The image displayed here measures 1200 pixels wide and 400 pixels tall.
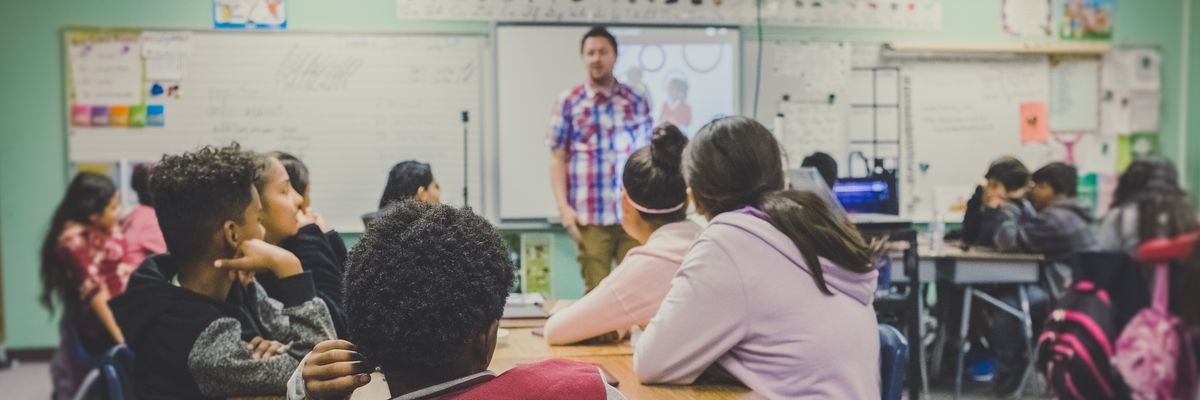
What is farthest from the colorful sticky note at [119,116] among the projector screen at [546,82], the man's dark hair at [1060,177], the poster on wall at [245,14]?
the man's dark hair at [1060,177]

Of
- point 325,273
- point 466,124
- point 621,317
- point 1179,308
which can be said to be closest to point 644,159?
point 621,317

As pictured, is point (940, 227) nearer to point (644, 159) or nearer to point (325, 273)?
point (644, 159)

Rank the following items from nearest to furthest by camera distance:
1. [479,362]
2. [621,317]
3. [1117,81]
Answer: [479,362], [1117,81], [621,317]

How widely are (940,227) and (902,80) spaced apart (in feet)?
5.25

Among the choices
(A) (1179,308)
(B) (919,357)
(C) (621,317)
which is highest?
(A) (1179,308)


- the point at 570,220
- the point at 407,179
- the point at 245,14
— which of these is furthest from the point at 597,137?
the point at 245,14

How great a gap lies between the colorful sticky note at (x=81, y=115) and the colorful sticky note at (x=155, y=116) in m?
0.27

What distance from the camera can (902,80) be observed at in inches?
201

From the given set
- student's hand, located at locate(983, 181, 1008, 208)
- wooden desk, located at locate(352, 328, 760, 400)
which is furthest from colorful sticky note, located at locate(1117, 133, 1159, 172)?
student's hand, located at locate(983, 181, 1008, 208)

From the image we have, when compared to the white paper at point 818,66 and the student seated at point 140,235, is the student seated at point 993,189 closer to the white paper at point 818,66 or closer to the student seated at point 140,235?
the student seated at point 140,235

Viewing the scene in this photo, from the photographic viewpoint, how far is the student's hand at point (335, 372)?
1154 millimetres

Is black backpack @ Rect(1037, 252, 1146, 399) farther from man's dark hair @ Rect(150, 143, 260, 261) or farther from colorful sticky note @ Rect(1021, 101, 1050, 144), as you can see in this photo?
colorful sticky note @ Rect(1021, 101, 1050, 144)

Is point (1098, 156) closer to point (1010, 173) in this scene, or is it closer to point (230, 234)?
point (1010, 173)

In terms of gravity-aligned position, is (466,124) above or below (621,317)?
above
